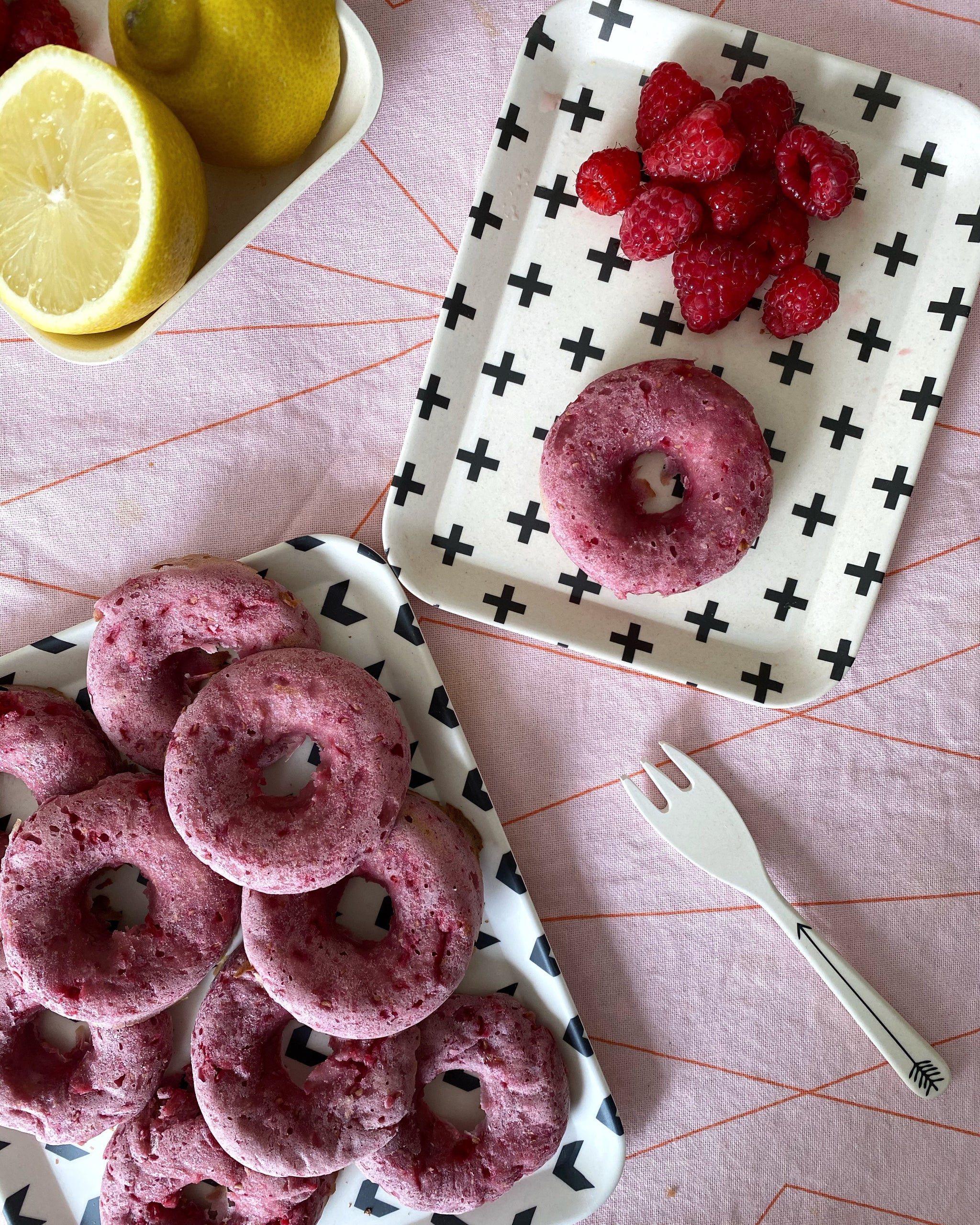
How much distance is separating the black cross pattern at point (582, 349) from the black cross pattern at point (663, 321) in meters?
0.08

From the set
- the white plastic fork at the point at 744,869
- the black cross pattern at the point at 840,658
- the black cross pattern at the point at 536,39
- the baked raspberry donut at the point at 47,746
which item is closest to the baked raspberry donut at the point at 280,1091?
the baked raspberry donut at the point at 47,746

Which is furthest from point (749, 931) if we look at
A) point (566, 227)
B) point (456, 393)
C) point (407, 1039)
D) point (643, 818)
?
point (566, 227)

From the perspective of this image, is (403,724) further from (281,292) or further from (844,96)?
(844,96)

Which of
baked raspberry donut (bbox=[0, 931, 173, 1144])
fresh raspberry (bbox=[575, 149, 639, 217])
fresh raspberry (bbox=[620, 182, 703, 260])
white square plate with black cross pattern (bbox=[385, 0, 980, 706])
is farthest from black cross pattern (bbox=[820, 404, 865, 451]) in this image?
baked raspberry donut (bbox=[0, 931, 173, 1144])

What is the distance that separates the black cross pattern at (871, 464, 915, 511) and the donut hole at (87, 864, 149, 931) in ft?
4.37

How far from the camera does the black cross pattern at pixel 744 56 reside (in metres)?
1.33

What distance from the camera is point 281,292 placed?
A: 4.69 ft

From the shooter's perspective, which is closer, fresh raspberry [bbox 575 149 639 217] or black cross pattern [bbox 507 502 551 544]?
fresh raspberry [bbox 575 149 639 217]

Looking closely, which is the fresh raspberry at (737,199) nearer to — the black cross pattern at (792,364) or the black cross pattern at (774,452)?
the black cross pattern at (792,364)

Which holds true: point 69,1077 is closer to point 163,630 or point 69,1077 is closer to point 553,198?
point 163,630

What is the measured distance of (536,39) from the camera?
134cm

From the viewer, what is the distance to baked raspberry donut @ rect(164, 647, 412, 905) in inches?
48.0

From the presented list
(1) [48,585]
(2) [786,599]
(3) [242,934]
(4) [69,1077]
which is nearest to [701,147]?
(2) [786,599]

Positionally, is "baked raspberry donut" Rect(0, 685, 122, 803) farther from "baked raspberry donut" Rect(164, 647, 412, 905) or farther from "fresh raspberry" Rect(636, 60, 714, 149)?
"fresh raspberry" Rect(636, 60, 714, 149)
